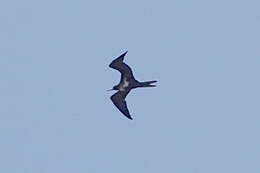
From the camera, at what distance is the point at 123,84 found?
2163 inches

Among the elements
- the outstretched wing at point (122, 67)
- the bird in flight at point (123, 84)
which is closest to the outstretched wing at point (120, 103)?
the bird in flight at point (123, 84)

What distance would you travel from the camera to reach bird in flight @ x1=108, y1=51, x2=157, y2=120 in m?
54.1

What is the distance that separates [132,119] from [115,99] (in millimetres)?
1352

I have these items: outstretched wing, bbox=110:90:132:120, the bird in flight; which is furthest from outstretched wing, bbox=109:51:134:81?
outstretched wing, bbox=110:90:132:120

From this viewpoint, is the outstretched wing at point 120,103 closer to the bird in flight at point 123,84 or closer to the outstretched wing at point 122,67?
the bird in flight at point 123,84

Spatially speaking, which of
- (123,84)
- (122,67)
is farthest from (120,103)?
(122,67)

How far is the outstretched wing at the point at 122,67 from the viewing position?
54.0 meters

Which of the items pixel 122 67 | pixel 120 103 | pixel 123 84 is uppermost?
pixel 122 67

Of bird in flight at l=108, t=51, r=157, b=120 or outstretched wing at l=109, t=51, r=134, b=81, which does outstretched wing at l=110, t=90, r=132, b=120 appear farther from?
outstretched wing at l=109, t=51, r=134, b=81

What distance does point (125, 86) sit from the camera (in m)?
55.0

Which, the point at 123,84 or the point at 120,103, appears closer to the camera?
the point at 123,84

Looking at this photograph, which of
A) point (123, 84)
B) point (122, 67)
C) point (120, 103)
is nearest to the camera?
point (122, 67)

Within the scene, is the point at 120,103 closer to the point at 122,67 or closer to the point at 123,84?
the point at 123,84

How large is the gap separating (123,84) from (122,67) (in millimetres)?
A: 1062
